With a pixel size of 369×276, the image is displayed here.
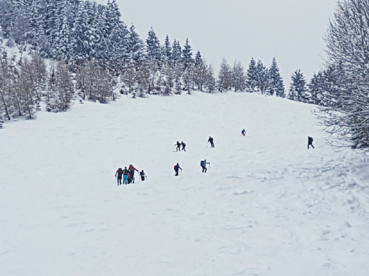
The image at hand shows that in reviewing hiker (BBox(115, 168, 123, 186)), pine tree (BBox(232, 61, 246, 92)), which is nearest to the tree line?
pine tree (BBox(232, 61, 246, 92))

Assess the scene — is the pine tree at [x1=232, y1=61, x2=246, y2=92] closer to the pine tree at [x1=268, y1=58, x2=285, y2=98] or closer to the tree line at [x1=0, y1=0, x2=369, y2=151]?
the tree line at [x1=0, y1=0, x2=369, y2=151]

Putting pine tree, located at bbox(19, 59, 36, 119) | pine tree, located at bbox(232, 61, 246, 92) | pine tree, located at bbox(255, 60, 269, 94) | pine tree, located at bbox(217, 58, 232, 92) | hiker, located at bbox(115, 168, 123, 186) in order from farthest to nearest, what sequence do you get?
pine tree, located at bbox(255, 60, 269, 94), pine tree, located at bbox(232, 61, 246, 92), pine tree, located at bbox(217, 58, 232, 92), pine tree, located at bbox(19, 59, 36, 119), hiker, located at bbox(115, 168, 123, 186)

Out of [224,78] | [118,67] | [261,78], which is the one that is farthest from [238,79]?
[118,67]

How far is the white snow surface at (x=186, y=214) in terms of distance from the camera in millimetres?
7613

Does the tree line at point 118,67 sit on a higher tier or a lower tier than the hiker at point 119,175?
higher

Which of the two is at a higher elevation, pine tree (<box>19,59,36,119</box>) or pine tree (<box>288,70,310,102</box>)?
pine tree (<box>288,70,310,102</box>)

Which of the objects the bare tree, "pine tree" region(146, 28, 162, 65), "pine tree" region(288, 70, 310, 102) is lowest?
the bare tree

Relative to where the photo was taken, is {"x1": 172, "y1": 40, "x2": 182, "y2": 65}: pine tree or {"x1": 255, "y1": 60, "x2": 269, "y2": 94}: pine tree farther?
{"x1": 172, "y1": 40, "x2": 182, "y2": 65}: pine tree

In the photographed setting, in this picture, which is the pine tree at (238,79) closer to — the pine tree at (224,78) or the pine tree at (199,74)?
the pine tree at (224,78)

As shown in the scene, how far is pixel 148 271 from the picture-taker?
7344 millimetres

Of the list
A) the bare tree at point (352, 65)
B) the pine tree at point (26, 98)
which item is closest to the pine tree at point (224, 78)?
the pine tree at point (26, 98)

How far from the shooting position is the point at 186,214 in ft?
36.1

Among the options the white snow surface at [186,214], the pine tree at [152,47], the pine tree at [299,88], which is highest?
the pine tree at [152,47]

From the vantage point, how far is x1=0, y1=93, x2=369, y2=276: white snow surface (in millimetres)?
7613
